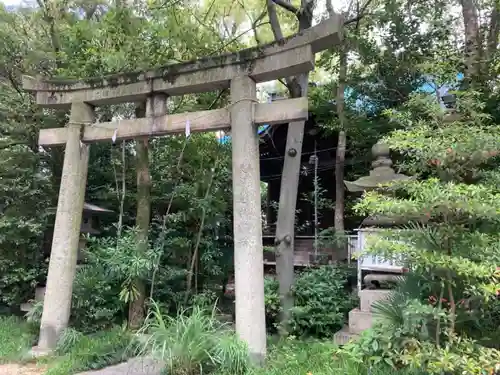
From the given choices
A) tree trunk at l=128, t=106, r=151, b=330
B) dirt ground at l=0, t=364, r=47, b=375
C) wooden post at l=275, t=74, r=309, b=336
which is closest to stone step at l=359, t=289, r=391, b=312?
wooden post at l=275, t=74, r=309, b=336

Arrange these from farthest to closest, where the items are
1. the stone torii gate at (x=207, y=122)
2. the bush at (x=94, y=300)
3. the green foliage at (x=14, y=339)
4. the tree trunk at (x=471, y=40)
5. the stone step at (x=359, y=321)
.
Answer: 1. the tree trunk at (x=471, y=40)
2. the bush at (x=94, y=300)
3. the green foliage at (x=14, y=339)
4. the stone step at (x=359, y=321)
5. the stone torii gate at (x=207, y=122)

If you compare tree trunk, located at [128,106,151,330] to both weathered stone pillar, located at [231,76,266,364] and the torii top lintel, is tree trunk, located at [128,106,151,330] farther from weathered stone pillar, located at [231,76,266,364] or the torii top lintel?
weathered stone pillar, located at [231,76,266,364]

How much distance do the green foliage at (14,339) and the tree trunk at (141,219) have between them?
156cm

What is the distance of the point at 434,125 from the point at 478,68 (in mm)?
4620

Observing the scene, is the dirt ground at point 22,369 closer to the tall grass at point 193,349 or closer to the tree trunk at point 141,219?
the tree trunk at point 141,219

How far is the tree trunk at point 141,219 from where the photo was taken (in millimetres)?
6703

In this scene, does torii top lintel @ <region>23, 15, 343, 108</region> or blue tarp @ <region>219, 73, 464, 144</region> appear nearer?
torii top lintel @ <region>23, 15, 343, 108</region>

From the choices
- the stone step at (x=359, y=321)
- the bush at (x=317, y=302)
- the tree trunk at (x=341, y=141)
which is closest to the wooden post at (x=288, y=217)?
the bush at (x=317, y=302)

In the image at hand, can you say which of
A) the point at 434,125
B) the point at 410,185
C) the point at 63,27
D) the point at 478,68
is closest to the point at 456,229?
the point at 410,185

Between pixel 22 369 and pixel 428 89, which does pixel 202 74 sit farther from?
pixel 428 89

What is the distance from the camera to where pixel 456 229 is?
3510mm

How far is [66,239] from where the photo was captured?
5.96 meters

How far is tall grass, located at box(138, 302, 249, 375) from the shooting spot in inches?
156

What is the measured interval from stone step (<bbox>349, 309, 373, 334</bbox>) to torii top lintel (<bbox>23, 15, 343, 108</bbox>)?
3.30 metres
